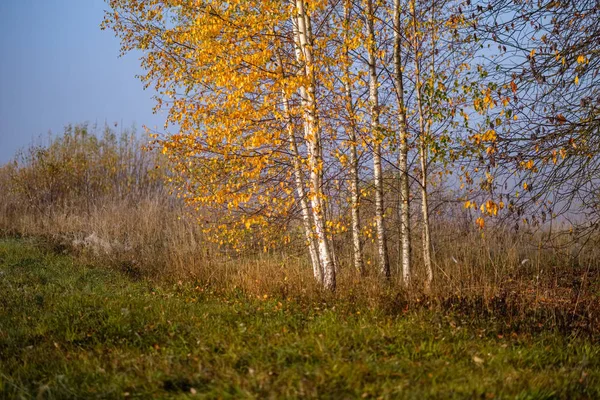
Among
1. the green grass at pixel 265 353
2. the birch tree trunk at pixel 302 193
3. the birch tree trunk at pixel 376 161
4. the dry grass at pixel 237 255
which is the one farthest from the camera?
→ the birch tree trunk at pixel 376 161

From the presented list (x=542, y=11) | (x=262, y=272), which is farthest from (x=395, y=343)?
(x=542, y=11)

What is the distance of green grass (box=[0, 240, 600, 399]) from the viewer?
4391 millimetres

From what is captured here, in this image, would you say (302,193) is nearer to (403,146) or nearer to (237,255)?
(403,146)

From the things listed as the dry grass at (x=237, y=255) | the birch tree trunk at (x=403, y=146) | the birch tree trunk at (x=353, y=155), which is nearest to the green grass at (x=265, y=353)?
the dry grass at (x=237, y=255)

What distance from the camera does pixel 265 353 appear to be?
5.21 m

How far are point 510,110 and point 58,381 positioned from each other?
248 inches

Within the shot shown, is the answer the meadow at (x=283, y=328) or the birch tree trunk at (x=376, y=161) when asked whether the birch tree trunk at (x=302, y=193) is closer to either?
the meadow at (x=283, y=328)

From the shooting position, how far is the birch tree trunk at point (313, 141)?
832 centimetres

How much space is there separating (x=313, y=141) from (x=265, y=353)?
4.04m

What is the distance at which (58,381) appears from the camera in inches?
193

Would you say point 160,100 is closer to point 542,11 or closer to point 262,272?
point 262,272

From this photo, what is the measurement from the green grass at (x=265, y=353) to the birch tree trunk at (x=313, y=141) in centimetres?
97

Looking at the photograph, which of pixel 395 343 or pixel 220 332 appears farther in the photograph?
pixel 220 332

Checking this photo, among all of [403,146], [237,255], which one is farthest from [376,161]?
[237,255]
